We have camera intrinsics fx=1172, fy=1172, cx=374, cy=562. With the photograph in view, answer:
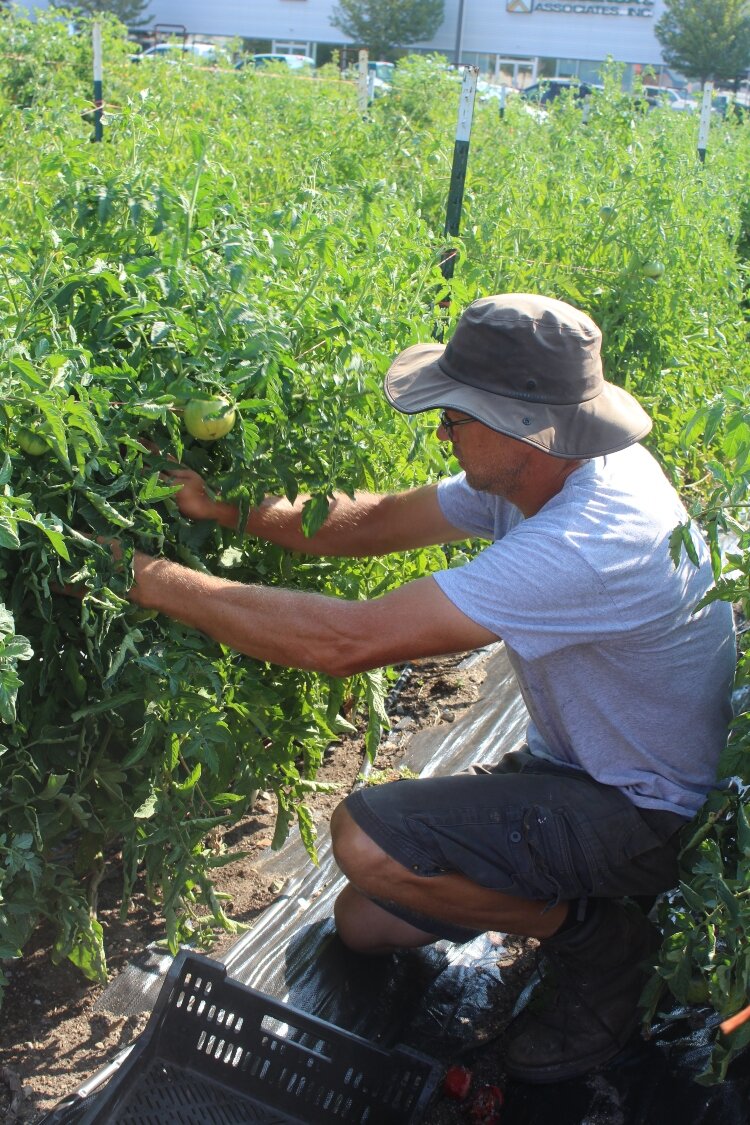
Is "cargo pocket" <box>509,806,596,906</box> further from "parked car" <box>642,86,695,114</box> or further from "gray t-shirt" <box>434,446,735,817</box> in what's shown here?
"parked car" <box>642,86,695,114</box>

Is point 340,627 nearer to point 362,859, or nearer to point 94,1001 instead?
point 362,859

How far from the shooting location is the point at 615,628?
206cm

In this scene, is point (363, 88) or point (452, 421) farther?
point (363, 88)

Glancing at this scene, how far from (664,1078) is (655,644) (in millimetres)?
808

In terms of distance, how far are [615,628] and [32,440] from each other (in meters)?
1.04

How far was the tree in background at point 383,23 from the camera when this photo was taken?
44.8 metres

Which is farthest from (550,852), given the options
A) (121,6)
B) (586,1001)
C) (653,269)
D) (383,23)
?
(121,6)

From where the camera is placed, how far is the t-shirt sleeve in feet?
6.53

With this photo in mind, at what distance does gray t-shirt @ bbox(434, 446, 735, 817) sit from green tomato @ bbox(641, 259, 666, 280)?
A: 7.26 ft

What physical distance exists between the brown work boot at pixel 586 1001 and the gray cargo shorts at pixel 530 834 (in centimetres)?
10

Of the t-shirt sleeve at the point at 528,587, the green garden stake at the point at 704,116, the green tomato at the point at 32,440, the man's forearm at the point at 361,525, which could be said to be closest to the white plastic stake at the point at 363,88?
the green garden stake at the point at 704,116

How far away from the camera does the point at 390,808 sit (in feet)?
7.41

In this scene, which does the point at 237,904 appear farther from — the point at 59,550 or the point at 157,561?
the point at 59,550

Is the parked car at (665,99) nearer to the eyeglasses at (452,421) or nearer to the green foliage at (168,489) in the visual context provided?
the green foliage at (168,489)
